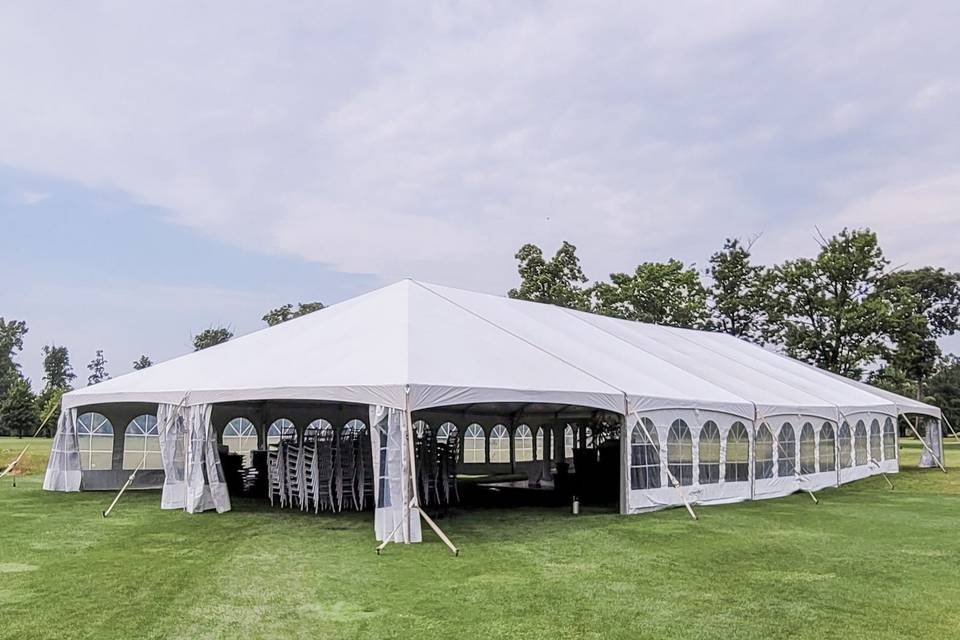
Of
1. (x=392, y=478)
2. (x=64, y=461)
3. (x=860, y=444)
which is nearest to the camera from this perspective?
(x=392, y=478)

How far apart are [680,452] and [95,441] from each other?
386 inches

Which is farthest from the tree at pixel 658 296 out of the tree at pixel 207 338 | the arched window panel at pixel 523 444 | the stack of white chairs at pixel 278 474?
the tree at pixel 207 338

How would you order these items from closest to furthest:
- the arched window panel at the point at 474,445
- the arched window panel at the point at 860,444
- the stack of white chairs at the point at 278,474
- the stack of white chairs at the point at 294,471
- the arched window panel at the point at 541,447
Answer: the stack of white chairs at the point at 294,471 → the stack of white chairs at the point at 278,474 → the arched window panel at the point at 860,444 → the arched window panel at the point at 474,445 → the arched window panel at the point at 541,447

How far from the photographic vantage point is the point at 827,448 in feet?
45.6

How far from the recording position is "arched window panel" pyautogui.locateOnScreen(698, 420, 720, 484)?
1091 cm

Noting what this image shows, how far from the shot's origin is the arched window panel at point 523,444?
18703 millimetres

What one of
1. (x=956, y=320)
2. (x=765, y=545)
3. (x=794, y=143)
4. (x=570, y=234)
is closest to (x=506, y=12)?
(x=765, y=545)

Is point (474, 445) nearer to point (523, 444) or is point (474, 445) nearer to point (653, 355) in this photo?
point (523, 444)

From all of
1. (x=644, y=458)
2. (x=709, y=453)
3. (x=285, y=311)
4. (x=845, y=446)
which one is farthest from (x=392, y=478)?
(x=285, y=311)

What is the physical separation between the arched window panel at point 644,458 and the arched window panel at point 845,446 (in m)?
6.02

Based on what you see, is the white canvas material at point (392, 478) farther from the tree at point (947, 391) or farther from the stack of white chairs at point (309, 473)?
the tree at point (947, 391)

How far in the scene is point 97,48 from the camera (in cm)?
1103

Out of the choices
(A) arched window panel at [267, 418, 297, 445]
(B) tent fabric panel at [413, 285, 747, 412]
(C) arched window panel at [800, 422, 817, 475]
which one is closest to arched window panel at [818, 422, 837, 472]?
(C) arched window panel at [800, 422, 817, 475]

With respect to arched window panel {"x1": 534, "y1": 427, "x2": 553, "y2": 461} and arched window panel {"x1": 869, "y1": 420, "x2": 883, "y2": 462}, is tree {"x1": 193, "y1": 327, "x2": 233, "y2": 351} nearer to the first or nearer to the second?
arched window panel {"x1": 534, "y1": 427, "x2": 553, "y2": 461}
